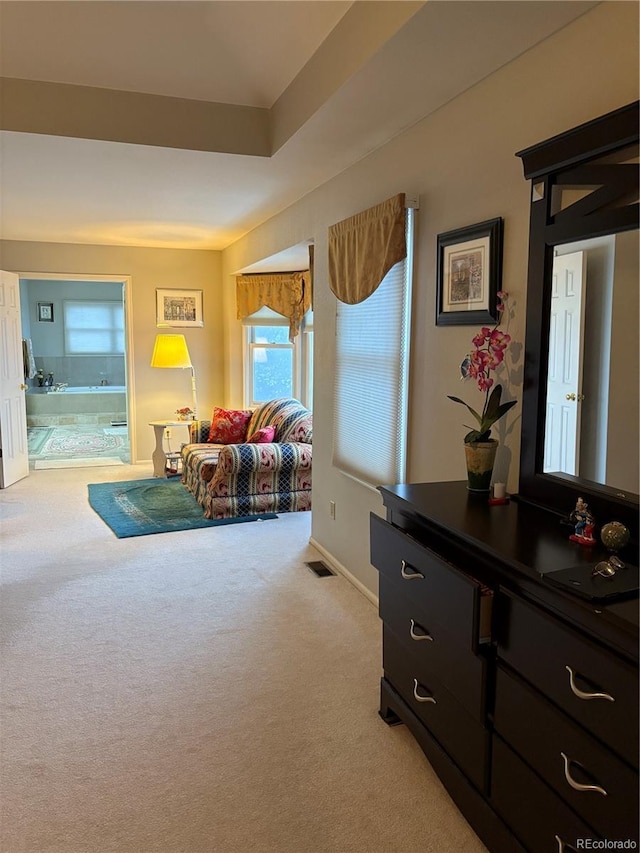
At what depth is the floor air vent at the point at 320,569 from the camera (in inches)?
145

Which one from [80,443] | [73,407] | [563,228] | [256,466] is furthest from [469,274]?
[73,407]

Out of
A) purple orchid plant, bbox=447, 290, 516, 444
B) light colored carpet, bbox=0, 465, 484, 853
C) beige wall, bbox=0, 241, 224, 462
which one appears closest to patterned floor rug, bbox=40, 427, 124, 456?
beige wall, bbox=0, 241, 224, 462

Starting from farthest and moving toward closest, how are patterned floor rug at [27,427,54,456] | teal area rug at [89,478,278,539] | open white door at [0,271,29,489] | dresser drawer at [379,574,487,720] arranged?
1. patterned floor rug at [27,427,54,456]
2. open white door at [0,271,29,489]
3. teal area rug at [89,478,278,539]
4. dresser drawer at [379,574,487,720]

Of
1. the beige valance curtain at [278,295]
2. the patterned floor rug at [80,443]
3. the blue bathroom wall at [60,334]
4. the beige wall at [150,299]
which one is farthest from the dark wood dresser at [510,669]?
the blue bathroom wall at [60,334]

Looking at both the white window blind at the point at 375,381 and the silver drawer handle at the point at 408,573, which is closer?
the silver drawer handle at the point at 408,573

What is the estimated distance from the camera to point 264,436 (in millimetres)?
5184

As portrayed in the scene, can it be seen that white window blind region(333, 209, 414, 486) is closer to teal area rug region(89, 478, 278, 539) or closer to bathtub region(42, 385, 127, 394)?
teal area rug region(89, 478, 278, 539)

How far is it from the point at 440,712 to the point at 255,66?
2.80 meters

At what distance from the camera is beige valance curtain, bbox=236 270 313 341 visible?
5.94 m

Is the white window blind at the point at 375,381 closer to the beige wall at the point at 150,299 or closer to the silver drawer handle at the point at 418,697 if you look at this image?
the silver drawer handle at the point at 418,697

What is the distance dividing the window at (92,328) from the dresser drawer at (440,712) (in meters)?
9.36

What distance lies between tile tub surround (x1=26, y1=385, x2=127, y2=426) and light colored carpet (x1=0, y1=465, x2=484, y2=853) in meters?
6.14

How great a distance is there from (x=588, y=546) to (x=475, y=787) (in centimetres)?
74

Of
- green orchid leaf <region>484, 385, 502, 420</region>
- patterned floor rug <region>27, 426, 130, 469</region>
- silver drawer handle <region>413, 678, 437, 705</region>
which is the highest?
green orchid leaf <region>484, 385, 502, 420</region>
